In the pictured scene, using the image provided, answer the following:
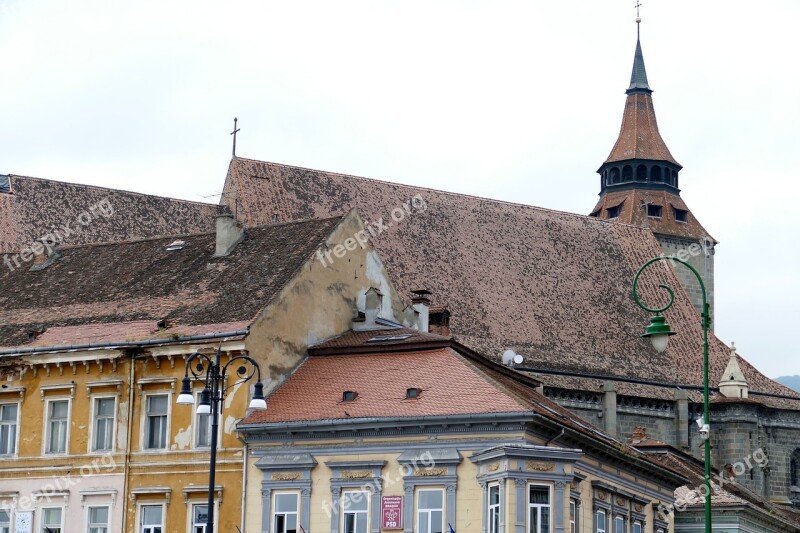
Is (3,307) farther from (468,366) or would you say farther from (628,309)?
(628,309)

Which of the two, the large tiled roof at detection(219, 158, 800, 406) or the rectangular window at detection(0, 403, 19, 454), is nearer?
the rectangular window at detection(0, 403, 19, 454)

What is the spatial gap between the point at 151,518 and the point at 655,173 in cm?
6175

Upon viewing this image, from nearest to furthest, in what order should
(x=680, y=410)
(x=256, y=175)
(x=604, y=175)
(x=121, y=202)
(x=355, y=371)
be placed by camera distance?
(x=355, y=371) → (x=121, y=202) → (x=256, y=175) → (x=680, y=410) → (x=604, y=175)

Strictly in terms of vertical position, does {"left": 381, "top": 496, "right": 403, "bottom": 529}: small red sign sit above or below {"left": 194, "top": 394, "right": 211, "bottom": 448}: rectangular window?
below

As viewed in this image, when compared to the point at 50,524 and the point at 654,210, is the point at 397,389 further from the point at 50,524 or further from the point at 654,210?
the point at 654,210

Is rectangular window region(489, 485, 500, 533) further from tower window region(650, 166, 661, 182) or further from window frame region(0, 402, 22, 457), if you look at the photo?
tower window region(650, 166, 661, 182)

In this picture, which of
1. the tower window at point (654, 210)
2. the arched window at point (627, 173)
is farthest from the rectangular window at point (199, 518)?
the arched window at point (627, 173)

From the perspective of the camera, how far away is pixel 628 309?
82000mm

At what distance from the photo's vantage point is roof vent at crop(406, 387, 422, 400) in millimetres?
39841

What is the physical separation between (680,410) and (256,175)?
22006mm

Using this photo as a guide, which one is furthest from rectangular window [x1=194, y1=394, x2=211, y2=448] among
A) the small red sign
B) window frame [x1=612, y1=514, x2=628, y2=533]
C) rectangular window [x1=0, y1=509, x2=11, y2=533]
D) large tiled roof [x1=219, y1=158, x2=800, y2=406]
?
large tiled roof [x1=219, y1=158, x2=800, y2=406]

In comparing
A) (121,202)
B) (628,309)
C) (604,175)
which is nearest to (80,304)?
(121,202)

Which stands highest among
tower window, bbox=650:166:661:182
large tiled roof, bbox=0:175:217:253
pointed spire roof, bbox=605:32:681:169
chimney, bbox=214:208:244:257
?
pointed spire roof, bbox=605:32:681:169

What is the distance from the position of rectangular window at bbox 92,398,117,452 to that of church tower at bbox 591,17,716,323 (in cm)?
5460
